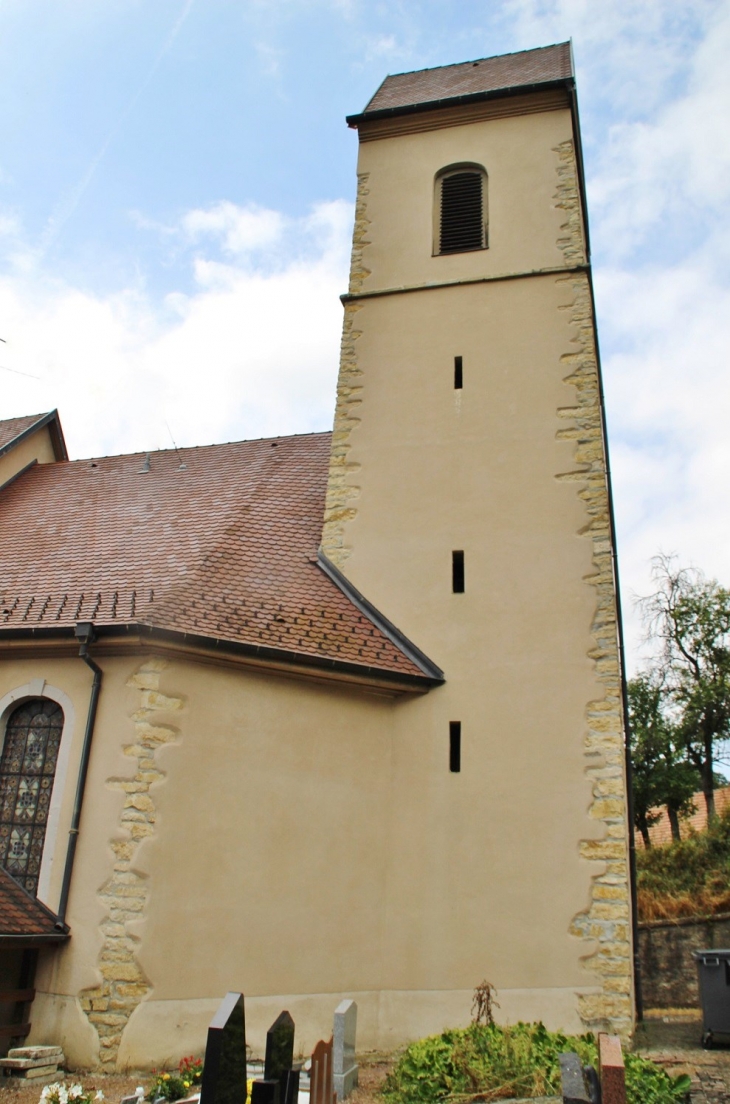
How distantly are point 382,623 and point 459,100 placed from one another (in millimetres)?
8246

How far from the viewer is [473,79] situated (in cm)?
1454

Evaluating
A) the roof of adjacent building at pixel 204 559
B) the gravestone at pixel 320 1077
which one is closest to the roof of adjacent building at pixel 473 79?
the roof of adjacent building at pixel 204 559

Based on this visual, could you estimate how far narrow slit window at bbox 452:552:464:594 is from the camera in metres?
10.5

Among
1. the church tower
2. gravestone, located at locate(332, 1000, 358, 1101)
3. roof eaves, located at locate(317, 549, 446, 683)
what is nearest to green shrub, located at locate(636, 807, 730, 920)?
the church tower

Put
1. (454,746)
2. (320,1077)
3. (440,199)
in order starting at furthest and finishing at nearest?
(440,199), (454,746), (320,1077)

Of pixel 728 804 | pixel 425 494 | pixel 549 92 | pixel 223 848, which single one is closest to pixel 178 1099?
pixel 223 848

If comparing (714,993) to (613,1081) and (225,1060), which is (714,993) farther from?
(225,1060)

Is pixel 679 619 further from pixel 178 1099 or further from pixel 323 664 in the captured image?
pixel 178 1099

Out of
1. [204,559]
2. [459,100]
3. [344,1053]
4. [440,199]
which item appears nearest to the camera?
[344,1053]

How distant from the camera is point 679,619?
2378cm

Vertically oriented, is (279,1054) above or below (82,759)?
below

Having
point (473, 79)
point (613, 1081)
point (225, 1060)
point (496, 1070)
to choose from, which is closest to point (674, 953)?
point (496, 1070)

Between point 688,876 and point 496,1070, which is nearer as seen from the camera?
point 496,1070

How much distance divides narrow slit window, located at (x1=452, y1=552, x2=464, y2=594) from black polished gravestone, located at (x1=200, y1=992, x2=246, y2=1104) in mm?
6975
